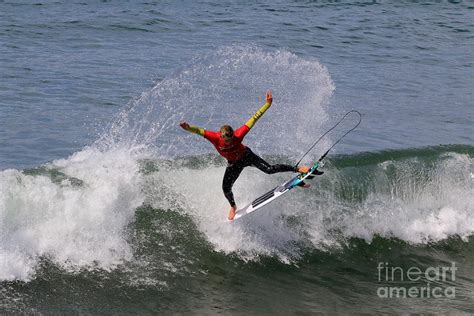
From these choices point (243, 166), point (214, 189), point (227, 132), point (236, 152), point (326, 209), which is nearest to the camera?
point (227, 132)

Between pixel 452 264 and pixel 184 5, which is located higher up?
pixel 184 5

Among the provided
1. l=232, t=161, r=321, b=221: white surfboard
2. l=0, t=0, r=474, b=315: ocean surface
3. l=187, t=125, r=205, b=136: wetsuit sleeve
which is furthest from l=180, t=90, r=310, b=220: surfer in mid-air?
l=0, t=0, r=474, b=315: ocean surface

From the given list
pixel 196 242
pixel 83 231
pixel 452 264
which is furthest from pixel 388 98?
pixel 83 231

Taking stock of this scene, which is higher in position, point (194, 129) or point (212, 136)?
point (194, 129)

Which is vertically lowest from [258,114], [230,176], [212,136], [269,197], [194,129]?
→ [269,197]

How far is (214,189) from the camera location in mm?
11742

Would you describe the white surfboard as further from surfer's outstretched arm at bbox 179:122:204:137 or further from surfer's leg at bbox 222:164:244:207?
surfer's outstretched arm at bbox 179:122:204:137

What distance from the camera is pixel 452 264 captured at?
446 inches

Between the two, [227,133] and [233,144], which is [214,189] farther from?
[227,133]

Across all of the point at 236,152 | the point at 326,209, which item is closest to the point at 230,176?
the point at 236,152

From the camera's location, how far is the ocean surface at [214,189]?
9539 mm

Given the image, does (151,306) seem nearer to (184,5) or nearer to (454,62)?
(454,62)

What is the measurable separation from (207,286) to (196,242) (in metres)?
1.25

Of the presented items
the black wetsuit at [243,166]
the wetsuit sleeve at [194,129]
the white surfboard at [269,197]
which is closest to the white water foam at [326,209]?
the white surfboard at [269,197]
